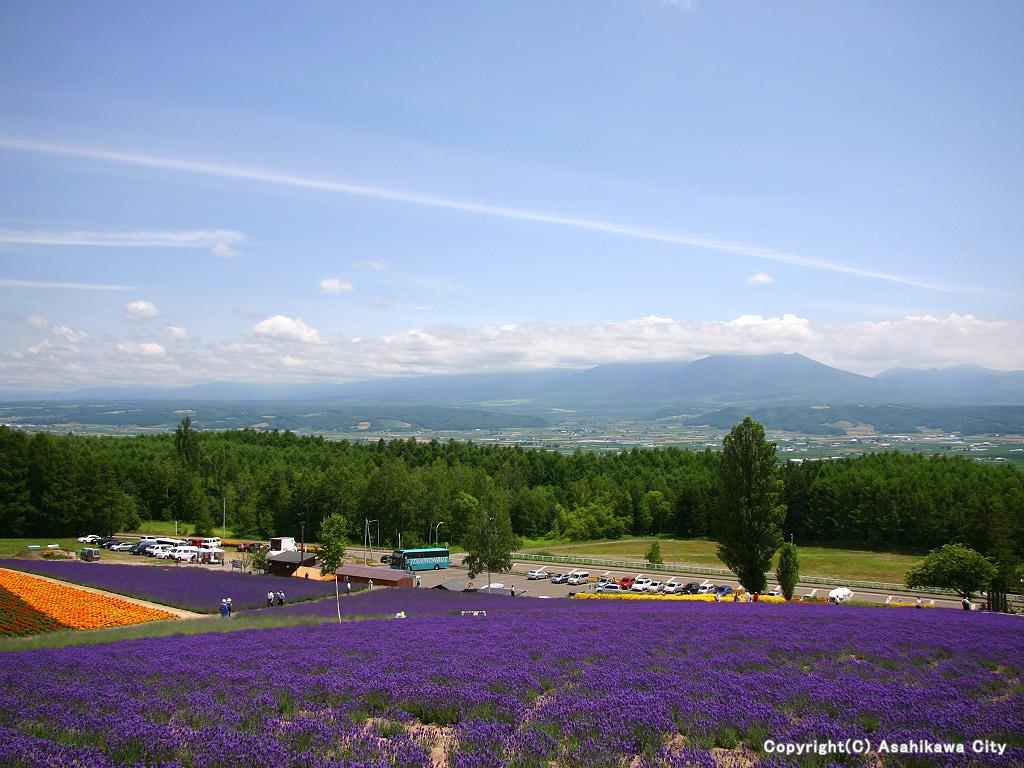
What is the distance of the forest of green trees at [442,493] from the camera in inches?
3110

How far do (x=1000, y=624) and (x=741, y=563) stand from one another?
65.3ft

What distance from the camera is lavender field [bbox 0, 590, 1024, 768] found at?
26.7ft

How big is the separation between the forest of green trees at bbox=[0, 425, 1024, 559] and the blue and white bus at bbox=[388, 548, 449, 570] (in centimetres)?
408

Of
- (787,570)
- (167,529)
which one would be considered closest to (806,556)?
(787,570)

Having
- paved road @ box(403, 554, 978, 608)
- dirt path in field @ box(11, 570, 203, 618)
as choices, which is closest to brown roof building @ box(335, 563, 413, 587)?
paved road @ box(403, 554, 978, 608)

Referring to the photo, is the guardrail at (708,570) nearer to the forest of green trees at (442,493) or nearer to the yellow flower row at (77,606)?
the forest of green trees at (442,493)

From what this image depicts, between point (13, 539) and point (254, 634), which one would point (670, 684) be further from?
point (13, 539)

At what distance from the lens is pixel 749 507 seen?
4097 centimetres

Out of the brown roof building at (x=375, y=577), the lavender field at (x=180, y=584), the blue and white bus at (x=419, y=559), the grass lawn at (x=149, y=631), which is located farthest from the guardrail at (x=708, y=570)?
the grass lawn at (x=149, y=631)

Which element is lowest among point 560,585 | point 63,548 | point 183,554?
point 560,585

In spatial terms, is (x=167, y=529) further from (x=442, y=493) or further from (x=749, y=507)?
(x=749, y=507)

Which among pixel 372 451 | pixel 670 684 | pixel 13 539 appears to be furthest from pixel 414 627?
pixel 372 451

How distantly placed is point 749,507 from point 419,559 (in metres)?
38.7

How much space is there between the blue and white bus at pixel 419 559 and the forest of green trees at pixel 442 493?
4.08m
